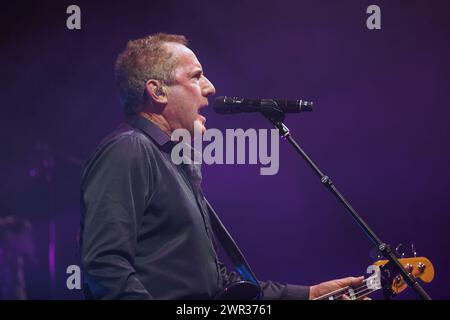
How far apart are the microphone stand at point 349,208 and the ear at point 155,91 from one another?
44cm

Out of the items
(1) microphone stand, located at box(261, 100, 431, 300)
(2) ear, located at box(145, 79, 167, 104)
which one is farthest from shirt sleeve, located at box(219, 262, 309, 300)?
(2) ear, located at box(145, 79, 167, 104)

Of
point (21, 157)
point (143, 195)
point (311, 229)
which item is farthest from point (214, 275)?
point (21, 157)

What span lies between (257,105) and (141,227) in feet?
2.59

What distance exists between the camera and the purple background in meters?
3.90

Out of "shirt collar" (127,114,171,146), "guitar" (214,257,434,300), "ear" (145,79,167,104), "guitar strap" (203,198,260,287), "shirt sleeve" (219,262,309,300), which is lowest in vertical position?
"shirt sleeve" (219,262,309,300)

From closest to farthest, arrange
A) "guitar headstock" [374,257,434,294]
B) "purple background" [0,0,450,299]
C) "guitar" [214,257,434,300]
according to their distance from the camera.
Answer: "guitar" [214,257,434,300], "guitar headstock" [374,257,434,294], "purple background" [0,0,450,299]

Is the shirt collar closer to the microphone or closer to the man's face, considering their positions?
the man's face

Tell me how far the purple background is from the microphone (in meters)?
1.56

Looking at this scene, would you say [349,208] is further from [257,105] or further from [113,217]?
[113,217]

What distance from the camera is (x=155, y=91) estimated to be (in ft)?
7.91

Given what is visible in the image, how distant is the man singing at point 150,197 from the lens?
1.86 meters

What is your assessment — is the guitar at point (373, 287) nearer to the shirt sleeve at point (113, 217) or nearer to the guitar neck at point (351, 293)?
the guitar neck at point (351, 293)

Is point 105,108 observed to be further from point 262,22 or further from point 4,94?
point 262,22

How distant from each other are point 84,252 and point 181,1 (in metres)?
2.55
